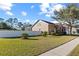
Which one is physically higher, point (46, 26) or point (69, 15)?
point (69, 15)

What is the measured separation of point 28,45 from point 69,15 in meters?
0.89

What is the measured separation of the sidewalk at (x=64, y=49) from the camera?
5.07m

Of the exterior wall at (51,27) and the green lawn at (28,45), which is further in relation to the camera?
the exterior wall at (51,27)

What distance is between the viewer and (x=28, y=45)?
5184mm

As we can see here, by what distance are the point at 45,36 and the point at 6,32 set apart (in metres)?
0.69

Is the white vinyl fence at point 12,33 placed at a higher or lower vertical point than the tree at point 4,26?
lower

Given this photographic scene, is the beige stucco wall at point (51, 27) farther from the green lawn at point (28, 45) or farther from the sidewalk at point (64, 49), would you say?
the sidewalk at point (64, 49)

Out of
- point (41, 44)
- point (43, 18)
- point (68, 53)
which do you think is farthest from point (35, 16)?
point (68, 53)

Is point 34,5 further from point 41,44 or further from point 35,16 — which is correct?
point 41,44

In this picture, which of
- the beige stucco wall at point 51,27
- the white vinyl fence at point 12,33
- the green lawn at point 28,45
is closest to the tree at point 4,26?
the white vinyl fence at point 12,33

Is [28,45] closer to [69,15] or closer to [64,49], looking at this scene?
[64,49]

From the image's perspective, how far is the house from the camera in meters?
5.20

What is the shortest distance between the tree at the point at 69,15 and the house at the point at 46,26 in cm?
12

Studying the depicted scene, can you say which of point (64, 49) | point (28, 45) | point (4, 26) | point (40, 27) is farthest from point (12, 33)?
point (64, 49)
